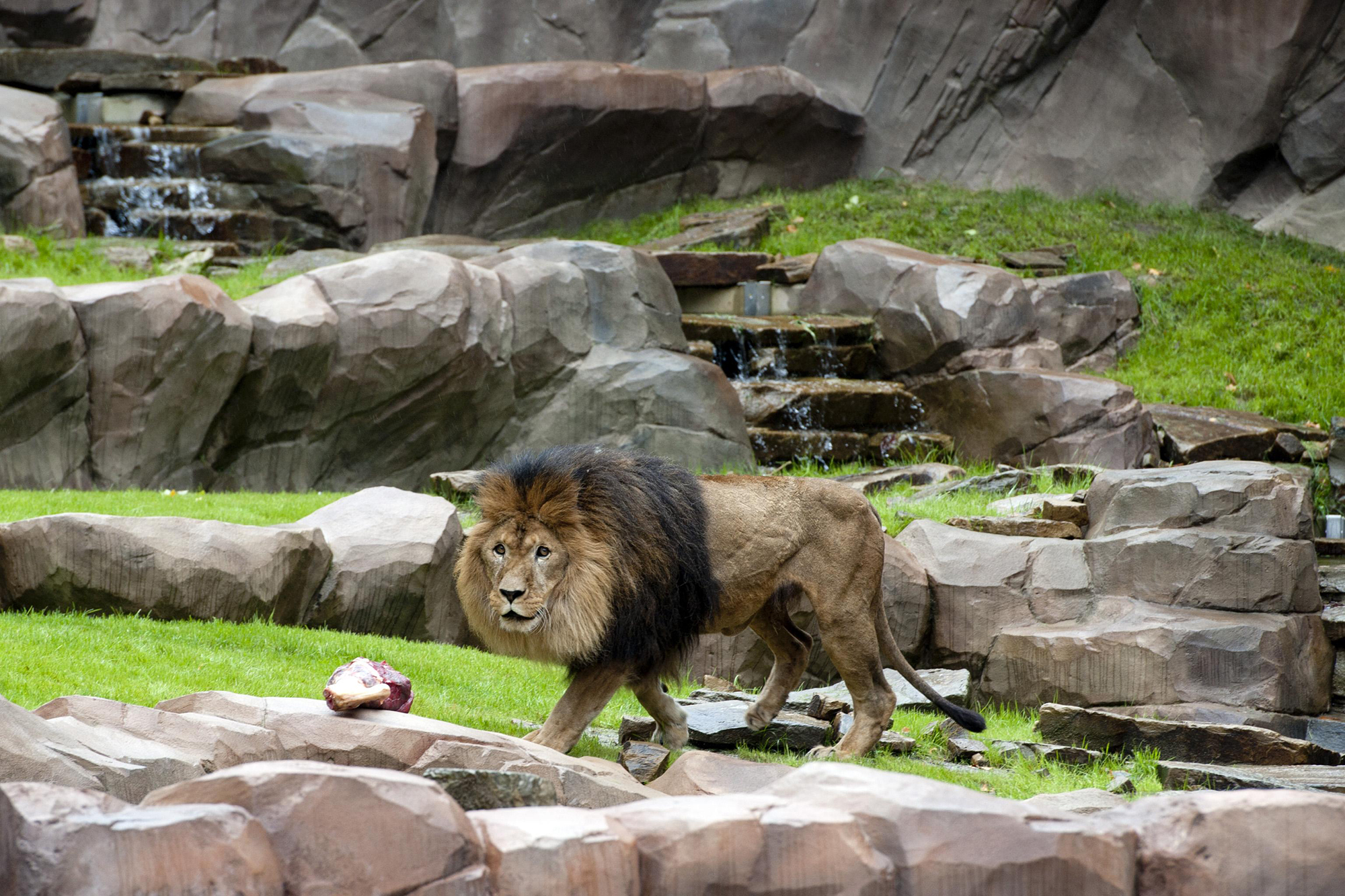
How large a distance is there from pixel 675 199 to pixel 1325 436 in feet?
32.5

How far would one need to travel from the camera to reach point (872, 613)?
6059 mm

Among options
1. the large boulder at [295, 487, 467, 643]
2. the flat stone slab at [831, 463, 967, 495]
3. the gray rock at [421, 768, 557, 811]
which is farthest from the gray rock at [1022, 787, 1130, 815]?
the flat stone slab at [831, 463, 967, 495]

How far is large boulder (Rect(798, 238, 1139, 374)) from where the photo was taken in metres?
14.1

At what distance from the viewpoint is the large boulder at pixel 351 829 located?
2711 millimetres

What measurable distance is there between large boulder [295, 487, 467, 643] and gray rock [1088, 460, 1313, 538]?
429cm

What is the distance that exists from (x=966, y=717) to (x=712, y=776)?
1917 millimetres

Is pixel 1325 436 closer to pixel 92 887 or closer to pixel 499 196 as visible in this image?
pixel 499 196

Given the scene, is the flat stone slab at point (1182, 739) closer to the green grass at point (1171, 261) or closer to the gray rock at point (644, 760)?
the gray rock at point (644, 760)

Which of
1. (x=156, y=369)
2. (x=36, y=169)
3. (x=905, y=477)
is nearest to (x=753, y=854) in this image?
(x=156, y=369)

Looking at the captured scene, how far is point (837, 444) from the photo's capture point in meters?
13.0

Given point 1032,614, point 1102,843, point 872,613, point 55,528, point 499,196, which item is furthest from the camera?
point 499,196

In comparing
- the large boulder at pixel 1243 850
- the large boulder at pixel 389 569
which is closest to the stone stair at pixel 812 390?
the large boulder at pixel 389 569

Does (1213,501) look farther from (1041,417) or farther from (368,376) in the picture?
(368,376)

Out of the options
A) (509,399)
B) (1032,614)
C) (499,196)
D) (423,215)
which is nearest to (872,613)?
(1032,614)
